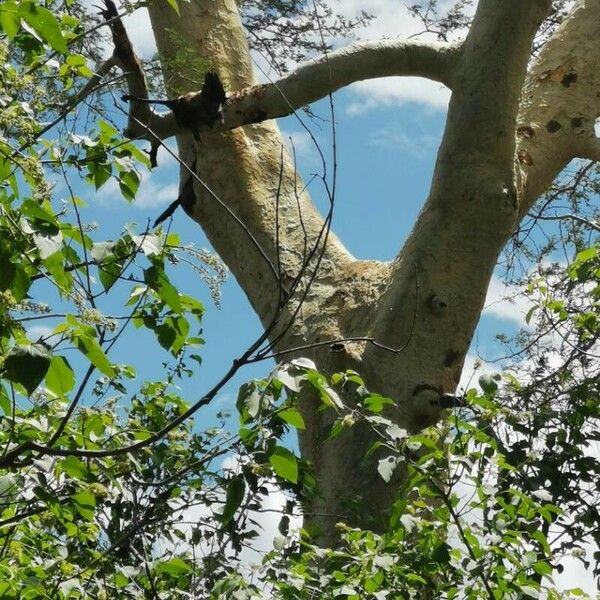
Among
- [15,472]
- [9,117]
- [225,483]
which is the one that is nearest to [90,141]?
[9,117]

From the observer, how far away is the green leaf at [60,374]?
1.91m

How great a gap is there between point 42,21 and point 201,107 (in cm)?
271

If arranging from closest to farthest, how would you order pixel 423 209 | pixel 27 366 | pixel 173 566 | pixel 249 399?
pixel 27 366
pixel 249 399
pixel 173 566
pixel 423 209

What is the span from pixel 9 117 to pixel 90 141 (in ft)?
0.85

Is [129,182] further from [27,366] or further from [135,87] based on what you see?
[135,87]

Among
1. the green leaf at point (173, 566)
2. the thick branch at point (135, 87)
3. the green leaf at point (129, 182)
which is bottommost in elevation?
the green leaf at point (173, 566)

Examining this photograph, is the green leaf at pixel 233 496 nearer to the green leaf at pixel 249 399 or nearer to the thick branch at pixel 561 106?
the green leaf at pixel 249 399

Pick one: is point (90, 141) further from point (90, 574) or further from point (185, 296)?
point (90, 574)

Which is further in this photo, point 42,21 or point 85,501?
point 85,501

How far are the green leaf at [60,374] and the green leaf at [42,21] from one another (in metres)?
0.55

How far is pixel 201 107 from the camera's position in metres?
4.62

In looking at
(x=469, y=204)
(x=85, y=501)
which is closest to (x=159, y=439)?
(x=85, y=501)

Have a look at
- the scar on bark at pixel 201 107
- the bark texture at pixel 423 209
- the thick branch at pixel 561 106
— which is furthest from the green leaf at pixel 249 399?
the thick branch at pixel 561 106

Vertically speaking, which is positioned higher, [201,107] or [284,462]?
[201,107]
